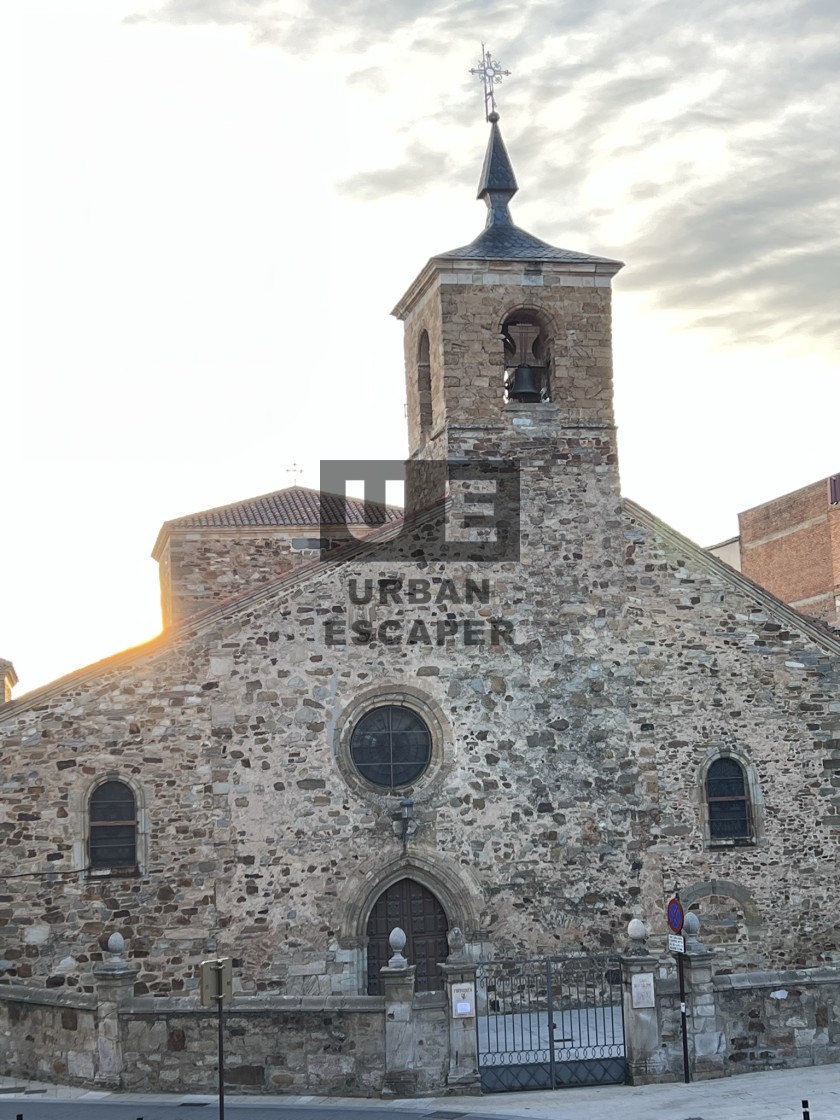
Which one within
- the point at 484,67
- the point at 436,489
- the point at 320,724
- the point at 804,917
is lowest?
the point at 804,917

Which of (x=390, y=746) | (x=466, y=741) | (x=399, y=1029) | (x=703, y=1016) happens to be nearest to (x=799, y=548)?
(x=466, y=741)

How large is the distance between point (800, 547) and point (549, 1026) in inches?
1172

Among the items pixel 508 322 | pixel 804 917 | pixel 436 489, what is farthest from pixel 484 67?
pixel 804 917

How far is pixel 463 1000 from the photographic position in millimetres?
17125

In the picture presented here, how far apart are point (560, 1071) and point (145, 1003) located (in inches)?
199

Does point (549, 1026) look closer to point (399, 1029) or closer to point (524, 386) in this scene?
point (399, 1029)

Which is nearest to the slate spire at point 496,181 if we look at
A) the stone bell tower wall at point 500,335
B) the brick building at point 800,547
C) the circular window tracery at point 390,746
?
the stone bell tower wall at point 500,335

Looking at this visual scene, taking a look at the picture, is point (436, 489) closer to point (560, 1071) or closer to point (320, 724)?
point (320, 724)

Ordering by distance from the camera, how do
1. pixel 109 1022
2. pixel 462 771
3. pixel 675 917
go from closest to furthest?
pixel 109 1022
pixel 675 917
pixel 462 771

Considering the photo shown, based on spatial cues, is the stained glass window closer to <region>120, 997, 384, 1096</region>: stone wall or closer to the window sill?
the window sill

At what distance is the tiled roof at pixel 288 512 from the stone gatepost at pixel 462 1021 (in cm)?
1322

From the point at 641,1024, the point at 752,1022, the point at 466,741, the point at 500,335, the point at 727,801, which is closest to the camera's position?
the point at 641,1024

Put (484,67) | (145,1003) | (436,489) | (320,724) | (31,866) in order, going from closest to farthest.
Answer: (145,1003)
(31,866)
(320,724)
(436,489)
(484,67)

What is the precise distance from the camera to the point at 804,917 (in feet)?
74.3
